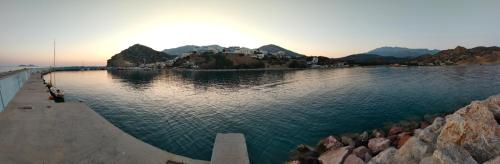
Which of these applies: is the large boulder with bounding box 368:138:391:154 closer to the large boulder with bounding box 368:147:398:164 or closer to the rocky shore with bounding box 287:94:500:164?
the rocky shore with bounding box 287:94:500:164

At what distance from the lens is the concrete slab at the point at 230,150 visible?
20.6m

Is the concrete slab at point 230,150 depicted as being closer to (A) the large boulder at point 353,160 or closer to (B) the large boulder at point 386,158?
(A) the large boulder at point 353,160

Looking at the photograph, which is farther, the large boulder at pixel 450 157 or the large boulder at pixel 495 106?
the large boulder at pixel 495 106

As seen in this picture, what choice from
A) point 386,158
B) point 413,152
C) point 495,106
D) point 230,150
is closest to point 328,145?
point 386,158

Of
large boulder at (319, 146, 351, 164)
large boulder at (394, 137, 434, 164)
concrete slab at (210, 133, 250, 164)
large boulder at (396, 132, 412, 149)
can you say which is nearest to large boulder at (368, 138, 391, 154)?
large boulder at (396, 132, 412, 149)

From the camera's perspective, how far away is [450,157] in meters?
12.1

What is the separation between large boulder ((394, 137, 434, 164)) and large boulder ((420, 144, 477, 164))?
166 centimetres

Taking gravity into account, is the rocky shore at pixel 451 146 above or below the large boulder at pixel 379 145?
above

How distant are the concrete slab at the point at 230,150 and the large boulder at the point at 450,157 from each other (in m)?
12.1

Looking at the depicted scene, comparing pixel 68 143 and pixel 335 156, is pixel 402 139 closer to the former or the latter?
pixel 335 156

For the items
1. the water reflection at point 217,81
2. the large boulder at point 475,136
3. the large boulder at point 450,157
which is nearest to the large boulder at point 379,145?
the large boulder at point 475,136

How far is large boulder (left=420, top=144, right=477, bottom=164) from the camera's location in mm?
12000

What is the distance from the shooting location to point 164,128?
33500 mm

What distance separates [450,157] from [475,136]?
4243 mm
